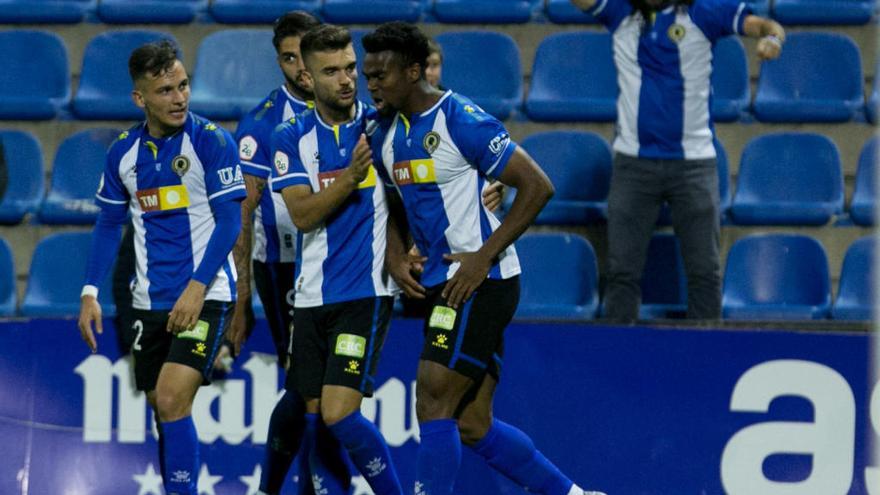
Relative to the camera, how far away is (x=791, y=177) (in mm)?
7078

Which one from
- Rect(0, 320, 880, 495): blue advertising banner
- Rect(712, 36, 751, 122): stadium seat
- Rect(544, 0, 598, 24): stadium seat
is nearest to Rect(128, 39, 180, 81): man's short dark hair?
Rect(0, 320, 880, 495): blue advertising banner

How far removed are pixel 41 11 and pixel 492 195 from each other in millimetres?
4038

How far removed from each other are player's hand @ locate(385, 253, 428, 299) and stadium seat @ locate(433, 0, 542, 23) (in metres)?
2.92

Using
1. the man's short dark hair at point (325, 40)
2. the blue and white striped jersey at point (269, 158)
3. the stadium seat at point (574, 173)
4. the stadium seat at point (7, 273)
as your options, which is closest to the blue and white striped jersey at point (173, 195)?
the blue and white striped jersey at point (269, 158)

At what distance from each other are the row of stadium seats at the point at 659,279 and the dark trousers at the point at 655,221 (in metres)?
0.31

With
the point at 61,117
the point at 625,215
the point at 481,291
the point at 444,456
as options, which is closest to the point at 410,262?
the point at 481,291

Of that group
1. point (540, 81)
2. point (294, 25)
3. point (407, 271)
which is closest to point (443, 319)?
point (407, 271)

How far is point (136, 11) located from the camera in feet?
25.7

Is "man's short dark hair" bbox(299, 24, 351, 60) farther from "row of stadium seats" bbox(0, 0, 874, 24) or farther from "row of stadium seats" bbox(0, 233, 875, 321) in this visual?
"row of stadium seats" bbox(0, 0, 874, 24)

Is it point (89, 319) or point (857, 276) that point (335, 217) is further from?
point (857, 276)

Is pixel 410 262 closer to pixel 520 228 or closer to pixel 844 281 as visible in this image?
pixel 520 228

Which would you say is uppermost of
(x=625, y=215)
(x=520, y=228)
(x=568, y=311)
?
(x=520, y=228)

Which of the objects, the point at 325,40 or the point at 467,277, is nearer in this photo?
the point at 467,277

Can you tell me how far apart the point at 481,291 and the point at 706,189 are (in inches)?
72.9
